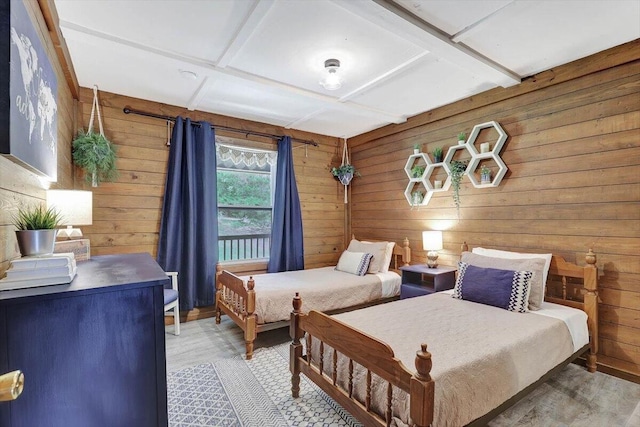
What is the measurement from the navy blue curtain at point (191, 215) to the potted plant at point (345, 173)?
6.14 ft

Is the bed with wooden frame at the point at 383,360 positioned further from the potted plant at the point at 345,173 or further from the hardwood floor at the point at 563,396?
the potted plant at the point at 345,173

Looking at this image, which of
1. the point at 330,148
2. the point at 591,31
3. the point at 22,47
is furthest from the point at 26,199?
the point at 330,148

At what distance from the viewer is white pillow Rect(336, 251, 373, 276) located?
12.6 feet

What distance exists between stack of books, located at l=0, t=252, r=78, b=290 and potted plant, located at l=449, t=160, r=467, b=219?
338 centimetres

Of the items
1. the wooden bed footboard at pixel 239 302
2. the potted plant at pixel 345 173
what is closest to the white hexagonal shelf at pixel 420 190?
the potted plant at pixel 345 173

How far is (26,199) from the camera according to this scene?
5.01 ft

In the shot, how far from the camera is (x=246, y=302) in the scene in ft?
9.29

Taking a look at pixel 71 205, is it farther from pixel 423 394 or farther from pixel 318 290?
pixel 423 394

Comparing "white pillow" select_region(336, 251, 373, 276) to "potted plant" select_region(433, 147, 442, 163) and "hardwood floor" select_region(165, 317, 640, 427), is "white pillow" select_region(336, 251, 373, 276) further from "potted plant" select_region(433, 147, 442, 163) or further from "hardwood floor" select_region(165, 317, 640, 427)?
"potted plant" select_region(433, 147, 442, 163)

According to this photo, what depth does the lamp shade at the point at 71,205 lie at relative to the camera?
1.96 metres

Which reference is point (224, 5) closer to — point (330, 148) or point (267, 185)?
point (267, 185)

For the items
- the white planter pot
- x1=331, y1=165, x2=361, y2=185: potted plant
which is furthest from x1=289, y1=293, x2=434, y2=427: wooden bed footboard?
x1=331, y1=165, x2=361, y2=185: potted plant

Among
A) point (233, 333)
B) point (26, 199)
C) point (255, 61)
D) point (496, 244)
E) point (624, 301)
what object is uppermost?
point (255, 61)

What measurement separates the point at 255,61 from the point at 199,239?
2.15 meters
